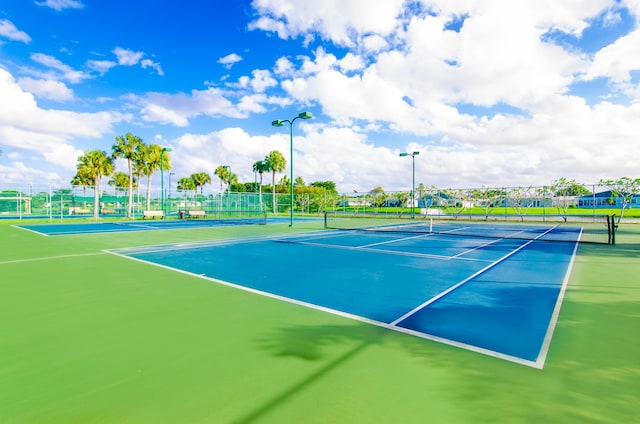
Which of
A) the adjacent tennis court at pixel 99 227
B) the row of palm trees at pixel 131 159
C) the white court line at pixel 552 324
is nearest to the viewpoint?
the white court line at pixel 552 324

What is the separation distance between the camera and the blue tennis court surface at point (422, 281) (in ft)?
14.8

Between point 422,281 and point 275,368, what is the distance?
15.6ft

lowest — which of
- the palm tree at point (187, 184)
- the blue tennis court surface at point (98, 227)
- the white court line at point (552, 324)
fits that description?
the blue tennis court surface at point (98, 227)

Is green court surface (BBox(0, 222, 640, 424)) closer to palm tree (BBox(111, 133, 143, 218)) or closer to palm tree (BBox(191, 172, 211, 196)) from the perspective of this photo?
palm tree (BBox(111, 133, 143, 218))

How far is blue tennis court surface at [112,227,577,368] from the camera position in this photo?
178 inches

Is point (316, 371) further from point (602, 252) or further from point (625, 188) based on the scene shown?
point (625, 188)

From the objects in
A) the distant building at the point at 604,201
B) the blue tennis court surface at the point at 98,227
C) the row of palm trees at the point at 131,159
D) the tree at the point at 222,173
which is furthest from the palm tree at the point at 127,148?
the distant building at the point at 604,201

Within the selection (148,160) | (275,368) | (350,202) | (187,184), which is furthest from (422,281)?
(187,184)

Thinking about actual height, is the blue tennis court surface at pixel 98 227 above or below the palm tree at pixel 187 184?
below

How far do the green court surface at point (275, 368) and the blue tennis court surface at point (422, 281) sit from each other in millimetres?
342

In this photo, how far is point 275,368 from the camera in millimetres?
3475

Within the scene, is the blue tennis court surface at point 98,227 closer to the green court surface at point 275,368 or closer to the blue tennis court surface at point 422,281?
the blue tennis court surface at point 422,281

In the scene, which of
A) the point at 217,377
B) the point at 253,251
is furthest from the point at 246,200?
the point at 217,377

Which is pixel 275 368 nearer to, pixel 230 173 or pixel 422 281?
pixel 422 281
